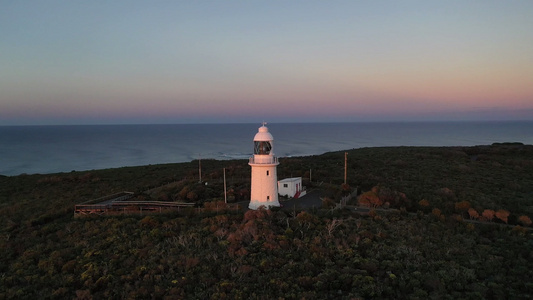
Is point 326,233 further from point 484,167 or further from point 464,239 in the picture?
point 484,167

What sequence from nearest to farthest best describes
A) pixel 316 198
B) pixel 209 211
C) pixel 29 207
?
1. pixel 209 211
2. pixel 316 198
3. pixel 29 207

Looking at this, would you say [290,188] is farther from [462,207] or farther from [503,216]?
[503,216]

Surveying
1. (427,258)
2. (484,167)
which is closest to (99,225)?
(427,258)

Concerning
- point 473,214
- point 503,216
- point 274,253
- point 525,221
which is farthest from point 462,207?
point 274,253

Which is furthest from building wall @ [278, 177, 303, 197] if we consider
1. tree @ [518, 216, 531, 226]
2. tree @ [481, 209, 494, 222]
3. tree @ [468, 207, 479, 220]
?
tree @ [518, 216, 531, 226]

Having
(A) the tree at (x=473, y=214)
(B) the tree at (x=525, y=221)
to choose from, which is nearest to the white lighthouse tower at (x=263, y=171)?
(A) the tree at (x=473, y=214)

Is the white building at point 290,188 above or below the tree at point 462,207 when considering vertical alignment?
Result: above

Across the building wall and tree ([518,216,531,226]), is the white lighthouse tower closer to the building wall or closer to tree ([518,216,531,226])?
the building wall

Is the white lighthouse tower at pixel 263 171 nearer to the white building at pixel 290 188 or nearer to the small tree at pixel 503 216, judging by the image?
the white building at pixel 290 188
